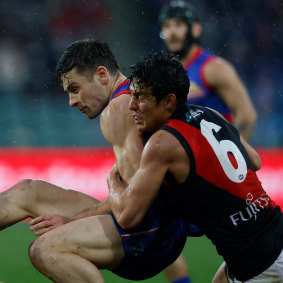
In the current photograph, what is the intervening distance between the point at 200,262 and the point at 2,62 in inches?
257

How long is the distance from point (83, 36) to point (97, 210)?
284 inches

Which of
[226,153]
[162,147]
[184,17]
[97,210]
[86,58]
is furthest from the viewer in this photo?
[184,17]

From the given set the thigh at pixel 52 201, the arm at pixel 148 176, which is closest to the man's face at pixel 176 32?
the thigh at pixel 52 201

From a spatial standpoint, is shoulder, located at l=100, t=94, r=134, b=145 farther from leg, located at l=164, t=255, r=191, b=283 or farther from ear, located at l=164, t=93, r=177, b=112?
leg, located at l=164, t=255, r=191, b=283

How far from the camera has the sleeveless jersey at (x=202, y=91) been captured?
4.61 m

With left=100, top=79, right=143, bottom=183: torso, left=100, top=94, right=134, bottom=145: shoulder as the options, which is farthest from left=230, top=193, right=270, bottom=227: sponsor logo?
left=100, top=94, right=134, bottom=145: shoulder

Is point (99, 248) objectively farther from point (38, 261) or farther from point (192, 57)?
point (192, 57)

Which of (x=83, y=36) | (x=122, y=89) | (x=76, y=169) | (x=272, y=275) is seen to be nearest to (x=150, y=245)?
(x=272, y=275)

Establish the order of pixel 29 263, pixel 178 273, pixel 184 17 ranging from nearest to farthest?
pixel 178 273 → pixel 29 263 → pixel 184 17

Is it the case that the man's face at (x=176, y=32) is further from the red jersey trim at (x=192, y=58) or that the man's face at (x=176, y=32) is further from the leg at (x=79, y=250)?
the leg at (x=79, y=250)

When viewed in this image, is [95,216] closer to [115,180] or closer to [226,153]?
[115,180]

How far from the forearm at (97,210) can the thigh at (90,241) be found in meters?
0.19

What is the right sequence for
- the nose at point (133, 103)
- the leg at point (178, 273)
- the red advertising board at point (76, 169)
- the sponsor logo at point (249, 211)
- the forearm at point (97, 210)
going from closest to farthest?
1. the sponsor logo at point (249, 211)
2. the nose at point (133, 103)
3. the forearm at point (97, 210)
4. the leg at point (178, 273)
5. the red advertising board at point (76, 169)

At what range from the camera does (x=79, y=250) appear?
2648 mm
